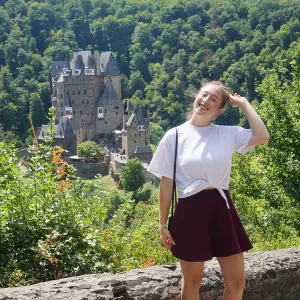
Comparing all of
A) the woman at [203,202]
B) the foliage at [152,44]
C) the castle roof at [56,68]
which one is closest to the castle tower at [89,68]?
the castle roof at [56,68]

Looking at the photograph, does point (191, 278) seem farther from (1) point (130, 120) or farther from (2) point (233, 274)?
(1) point (130, 120)

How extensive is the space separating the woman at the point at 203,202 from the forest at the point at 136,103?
59 cm

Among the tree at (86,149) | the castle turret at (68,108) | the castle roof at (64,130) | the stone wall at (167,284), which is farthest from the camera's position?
the castle turret at (68,108)

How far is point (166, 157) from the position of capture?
9.97 ft

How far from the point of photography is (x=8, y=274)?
12.4 feet

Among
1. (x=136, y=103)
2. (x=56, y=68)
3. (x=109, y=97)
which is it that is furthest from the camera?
(x=136, y=103)

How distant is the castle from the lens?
51.6 metres

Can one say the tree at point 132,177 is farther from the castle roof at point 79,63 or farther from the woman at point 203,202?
the woman at point 203,202

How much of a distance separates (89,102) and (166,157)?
52044 millimetres

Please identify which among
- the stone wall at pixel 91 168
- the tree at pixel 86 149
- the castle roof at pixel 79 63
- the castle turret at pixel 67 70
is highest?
the castle roof at pixel 79 63

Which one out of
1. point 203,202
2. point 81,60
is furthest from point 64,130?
point 203,202

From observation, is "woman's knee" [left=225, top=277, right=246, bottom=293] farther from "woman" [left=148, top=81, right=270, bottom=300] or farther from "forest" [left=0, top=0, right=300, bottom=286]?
"forest" [left=0, top=0, right=300, bottom=286]

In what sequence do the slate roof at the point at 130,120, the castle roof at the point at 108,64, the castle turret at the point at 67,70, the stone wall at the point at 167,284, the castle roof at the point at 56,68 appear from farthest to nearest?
the castle roof at the point at 56,68
the castle roof at the point at 108,64
the castle turret at the point at 67,70
the slate roof at the point at 130,120
the stone wall at the point at 167,284

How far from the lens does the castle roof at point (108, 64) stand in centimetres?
5581
